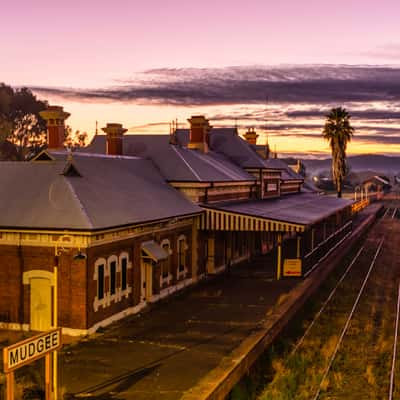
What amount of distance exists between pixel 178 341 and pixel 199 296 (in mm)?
7424

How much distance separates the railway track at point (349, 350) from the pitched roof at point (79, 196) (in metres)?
7.63

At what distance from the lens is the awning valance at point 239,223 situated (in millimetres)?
28156

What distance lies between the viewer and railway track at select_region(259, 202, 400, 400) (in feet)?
51.2

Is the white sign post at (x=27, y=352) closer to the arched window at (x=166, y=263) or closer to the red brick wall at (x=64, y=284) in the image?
the red brick wall at (x=64, y=284)

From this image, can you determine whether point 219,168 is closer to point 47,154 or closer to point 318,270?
point 318,270

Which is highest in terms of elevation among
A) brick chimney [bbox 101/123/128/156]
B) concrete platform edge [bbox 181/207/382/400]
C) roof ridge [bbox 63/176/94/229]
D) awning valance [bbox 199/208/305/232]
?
brick chimney [bbox 101/123/128/156]

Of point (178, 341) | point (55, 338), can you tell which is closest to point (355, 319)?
point (178, 341)

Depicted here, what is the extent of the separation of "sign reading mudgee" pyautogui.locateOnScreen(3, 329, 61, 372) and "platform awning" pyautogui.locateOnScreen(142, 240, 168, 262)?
10.6 meters

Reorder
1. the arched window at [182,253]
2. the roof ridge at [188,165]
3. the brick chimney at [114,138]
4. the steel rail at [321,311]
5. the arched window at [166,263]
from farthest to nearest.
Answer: the brick chimney at [114,138]
the roof ridge at [188,165]
the arched window at [182,253]
the arched window at [166,263]
the steel rail at [321,311]

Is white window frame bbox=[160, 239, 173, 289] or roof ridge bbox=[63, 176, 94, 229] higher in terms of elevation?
roof ridge bbox=[63, 176, 94, 229]

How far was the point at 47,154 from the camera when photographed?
2338 cm

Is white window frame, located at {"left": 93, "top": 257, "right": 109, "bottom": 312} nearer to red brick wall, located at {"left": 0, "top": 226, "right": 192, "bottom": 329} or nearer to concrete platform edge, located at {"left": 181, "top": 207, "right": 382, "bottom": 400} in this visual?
red brick wall, located at {"left": 0, "top": 226, "right": 192, "bottom": 329}

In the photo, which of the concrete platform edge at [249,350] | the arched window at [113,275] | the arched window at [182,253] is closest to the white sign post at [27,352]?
the concrete platform edge at [249,350]

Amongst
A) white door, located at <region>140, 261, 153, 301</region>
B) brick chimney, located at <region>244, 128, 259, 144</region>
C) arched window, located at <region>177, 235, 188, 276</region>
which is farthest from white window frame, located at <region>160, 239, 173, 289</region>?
brick chimney, located at <region>244, 128, 259, 144</region>
